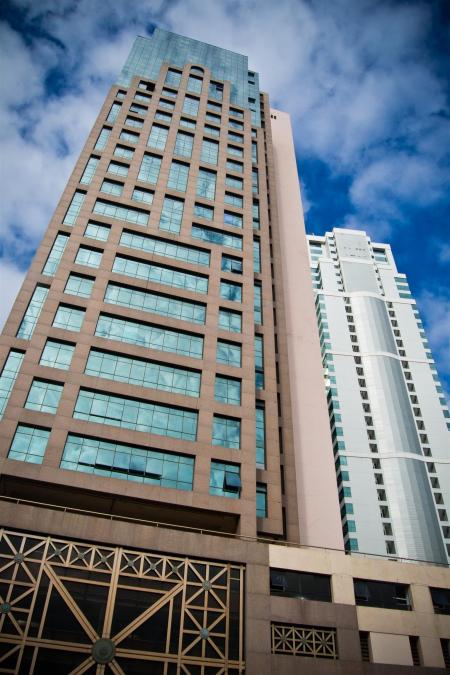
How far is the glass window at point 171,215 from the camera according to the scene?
4578cm

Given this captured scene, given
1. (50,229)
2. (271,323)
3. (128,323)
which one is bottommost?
(128,323)

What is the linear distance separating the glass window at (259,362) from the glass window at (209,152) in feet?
70.8

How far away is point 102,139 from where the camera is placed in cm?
5225

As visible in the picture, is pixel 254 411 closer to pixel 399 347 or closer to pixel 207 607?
pixel 207 607

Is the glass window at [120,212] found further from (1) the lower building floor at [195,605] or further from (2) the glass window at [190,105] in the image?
(1) the lower building floor at [195,605]

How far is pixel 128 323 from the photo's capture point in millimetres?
38812

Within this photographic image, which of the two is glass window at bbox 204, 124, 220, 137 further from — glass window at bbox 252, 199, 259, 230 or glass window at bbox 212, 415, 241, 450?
glass window at bbox 212, 415, 241, 450

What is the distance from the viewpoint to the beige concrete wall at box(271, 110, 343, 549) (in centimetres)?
3712

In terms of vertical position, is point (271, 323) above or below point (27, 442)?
above

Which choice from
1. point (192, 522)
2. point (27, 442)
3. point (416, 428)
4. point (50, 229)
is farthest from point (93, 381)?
point (416, 428)

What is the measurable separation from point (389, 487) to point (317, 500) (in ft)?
153

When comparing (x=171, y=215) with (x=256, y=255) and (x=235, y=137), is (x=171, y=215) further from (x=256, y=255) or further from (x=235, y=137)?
(x=235, y=137)

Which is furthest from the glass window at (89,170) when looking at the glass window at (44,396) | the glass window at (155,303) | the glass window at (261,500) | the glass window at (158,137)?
the glass window at (261,500)

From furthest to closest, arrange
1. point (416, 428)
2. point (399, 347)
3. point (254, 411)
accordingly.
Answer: point (399, 347), point (416, 428), point (254, 411)
